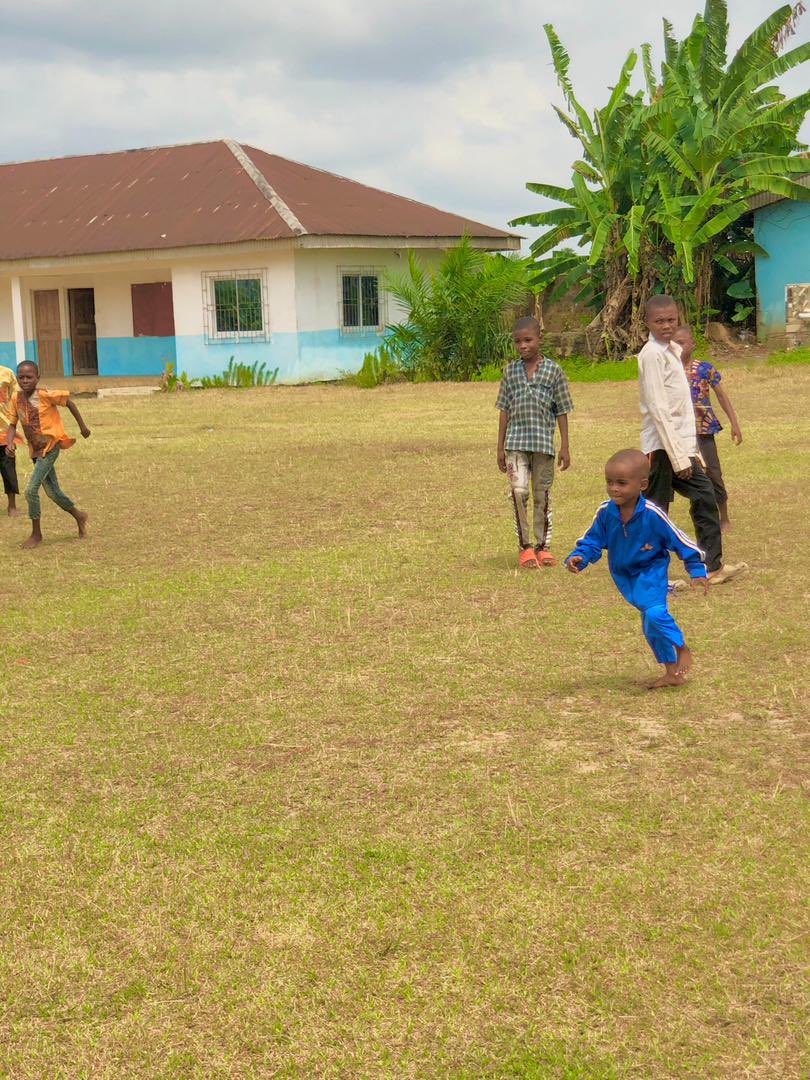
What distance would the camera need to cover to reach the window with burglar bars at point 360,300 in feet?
86.2

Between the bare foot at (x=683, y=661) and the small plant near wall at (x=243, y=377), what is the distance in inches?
803

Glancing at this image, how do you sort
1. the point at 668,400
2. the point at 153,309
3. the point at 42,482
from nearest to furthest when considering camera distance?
the point at 668,400 < the point at 42,482 < the point at 153,309

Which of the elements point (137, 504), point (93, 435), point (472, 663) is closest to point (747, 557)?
point (472, 663)

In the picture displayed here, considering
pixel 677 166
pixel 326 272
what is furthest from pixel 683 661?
pixel 326 272

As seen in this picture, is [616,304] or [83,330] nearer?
[616,304]

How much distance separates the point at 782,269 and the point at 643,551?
68.2ft

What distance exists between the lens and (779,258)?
2477cm

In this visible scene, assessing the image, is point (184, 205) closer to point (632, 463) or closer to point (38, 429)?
point (38, 429)

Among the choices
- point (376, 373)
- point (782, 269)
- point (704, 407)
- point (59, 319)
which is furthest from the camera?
point (59, 319)

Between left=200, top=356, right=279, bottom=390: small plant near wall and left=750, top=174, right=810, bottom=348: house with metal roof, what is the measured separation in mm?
9565

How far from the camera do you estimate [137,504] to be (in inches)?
464

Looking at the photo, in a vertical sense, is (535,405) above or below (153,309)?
below

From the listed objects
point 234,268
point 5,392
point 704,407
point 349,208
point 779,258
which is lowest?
point 704,407

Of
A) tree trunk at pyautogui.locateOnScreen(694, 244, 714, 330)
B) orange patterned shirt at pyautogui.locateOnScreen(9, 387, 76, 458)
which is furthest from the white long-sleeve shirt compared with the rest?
tree trunk at pyautogui.locateOnScreen(694, 244, 714, 330)
